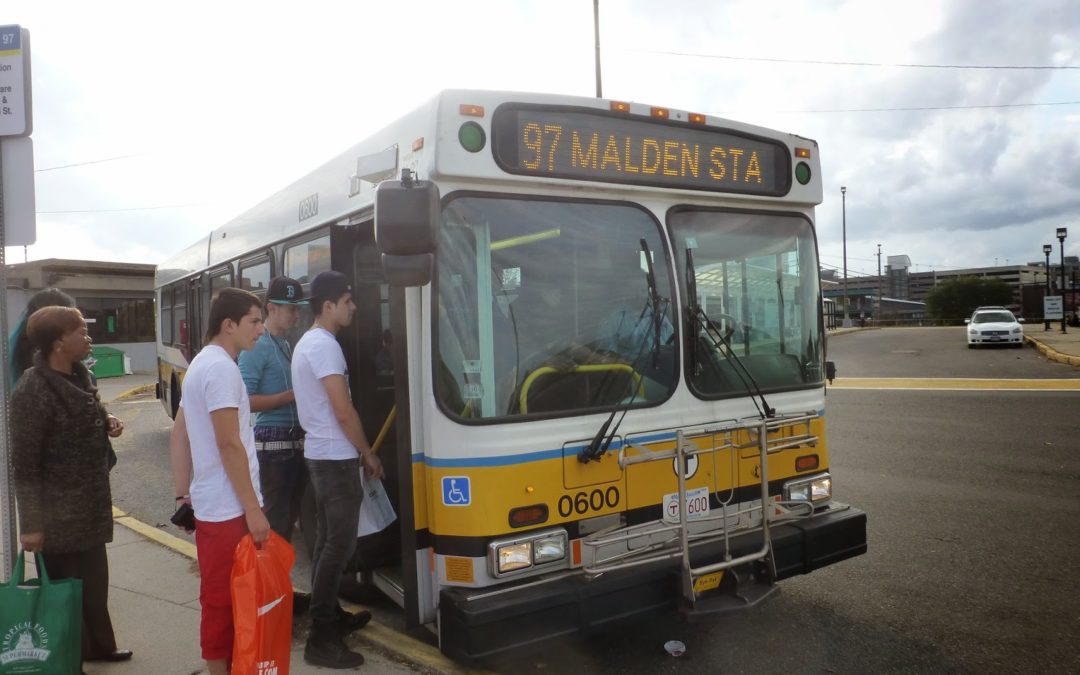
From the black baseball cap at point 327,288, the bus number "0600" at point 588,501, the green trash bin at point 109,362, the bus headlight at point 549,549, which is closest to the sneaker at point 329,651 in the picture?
the bus headlight at point 549,549

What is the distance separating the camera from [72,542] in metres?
3.47

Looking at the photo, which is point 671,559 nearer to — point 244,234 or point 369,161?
point 369,161

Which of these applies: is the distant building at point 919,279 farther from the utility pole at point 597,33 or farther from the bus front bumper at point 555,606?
the bus front bumper at point 555,606

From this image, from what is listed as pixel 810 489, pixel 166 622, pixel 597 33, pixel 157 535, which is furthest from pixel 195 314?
pixel 597 33

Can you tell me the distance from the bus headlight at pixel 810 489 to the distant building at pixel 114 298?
26.8m

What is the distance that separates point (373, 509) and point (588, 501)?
1.22m

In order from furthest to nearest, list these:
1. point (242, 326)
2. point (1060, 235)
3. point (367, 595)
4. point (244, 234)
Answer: point (1060, 235), point (244, 234), point (367, 595), point (242, 326)

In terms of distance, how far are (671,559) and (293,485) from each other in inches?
91.5

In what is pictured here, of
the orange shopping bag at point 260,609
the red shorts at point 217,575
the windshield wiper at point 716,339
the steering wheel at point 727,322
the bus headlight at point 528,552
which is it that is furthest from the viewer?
the steering wheel at point 727,322

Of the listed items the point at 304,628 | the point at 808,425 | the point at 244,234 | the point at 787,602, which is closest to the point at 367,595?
the point at 304,628

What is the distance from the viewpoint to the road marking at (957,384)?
1412 centimetres

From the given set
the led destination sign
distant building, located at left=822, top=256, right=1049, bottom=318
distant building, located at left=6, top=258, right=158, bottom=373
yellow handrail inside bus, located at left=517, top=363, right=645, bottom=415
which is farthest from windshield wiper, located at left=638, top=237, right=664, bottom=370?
distant building, located at left=822, top=256, right=1049, bottom=318

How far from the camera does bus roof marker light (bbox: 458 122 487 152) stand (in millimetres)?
3389

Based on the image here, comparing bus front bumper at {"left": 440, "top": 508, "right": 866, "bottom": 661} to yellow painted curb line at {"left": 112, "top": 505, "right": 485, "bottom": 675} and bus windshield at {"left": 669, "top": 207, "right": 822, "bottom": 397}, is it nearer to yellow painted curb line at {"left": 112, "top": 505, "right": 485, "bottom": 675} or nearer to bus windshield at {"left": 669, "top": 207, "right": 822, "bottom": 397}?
yellow painted curb line at {"left": 112, "top": 505, "right": 485, "bottom": 675}
